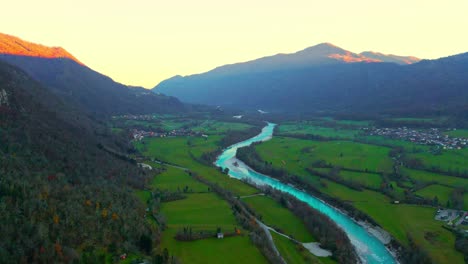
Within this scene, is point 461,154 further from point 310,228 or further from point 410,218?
point 310,228


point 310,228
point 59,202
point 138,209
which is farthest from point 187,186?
point 59,202

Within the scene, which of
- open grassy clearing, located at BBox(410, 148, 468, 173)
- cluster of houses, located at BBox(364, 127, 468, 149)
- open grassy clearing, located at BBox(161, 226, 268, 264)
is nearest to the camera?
open grassy clearing, located at BBox(161, 226, 268, 264)

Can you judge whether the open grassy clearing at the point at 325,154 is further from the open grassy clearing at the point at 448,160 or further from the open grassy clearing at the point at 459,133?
the open grassy clearing at the point at 459,133

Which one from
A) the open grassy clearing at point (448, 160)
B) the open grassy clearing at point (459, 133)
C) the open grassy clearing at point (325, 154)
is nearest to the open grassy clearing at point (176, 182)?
the open grassy clearing at point (325, 154)

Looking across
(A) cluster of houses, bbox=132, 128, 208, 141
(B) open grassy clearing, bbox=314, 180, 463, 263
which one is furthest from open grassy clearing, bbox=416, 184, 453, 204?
(A) cluster of houses, bbox=132, 128, 208, 141

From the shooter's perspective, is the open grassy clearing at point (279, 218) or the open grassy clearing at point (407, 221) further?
the open grassy clearing at point (279, 218)

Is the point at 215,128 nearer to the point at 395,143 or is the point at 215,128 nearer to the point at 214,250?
the point at 395,143

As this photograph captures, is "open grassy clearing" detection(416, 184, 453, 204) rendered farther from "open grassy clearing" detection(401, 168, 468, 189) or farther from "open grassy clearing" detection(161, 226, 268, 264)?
"open grassy clearing" detection(161, 226, 268, 264)
